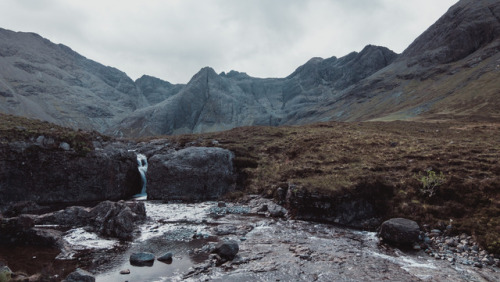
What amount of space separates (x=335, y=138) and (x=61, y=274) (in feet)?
131

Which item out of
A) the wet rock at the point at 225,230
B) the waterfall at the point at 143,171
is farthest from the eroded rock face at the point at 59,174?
the wet rock at the point at 225,230

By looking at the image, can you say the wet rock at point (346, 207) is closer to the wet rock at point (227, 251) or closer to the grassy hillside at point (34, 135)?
the wet rock at point (227, 251)

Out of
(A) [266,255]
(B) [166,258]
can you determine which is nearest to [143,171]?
(B) [166,258]

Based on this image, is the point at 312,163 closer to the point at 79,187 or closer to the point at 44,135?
the point at 79,187

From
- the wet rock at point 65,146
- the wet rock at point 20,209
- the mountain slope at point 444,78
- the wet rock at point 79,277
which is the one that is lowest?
the wet rock at point 79,277

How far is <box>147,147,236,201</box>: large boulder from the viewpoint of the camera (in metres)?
34.3

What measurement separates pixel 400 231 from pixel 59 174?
35376mm

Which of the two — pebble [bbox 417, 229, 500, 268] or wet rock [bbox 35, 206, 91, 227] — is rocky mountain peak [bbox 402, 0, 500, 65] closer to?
pebble [bbox 417, 229, 500, 268]

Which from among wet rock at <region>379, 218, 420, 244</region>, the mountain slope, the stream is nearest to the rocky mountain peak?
the mountain slope

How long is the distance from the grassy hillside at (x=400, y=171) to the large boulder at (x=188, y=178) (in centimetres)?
364

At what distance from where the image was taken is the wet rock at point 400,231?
17953 mm

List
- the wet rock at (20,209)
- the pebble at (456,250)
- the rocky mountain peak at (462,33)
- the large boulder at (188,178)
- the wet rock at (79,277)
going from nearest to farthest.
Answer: the wet rock at (79,277) < the pebble at (456,250) < the wet rock at (20,209) < the large boulder at (188,178) < the rocky mountain peak at (462,33)

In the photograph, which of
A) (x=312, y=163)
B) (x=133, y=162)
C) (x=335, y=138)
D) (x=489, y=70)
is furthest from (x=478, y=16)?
(x=133, y=162)

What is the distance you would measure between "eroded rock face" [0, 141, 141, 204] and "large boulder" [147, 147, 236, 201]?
443cm
